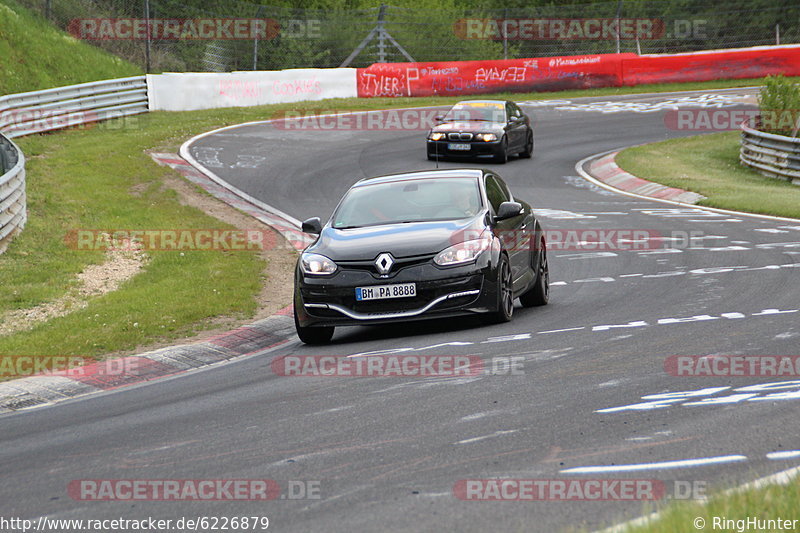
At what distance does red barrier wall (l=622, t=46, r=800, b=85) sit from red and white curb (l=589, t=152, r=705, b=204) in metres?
14.8

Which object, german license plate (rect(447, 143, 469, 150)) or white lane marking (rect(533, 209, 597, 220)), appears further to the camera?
german license plate (rect(447, 143, 469, 150))

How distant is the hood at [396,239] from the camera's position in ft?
33.7

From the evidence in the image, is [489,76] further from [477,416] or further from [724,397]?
[477,416]

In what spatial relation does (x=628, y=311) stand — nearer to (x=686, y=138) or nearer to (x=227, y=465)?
(x=227, y=465)

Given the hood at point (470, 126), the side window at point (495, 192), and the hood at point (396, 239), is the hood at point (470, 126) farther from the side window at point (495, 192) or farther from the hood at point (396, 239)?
the hood at point (396, 239)

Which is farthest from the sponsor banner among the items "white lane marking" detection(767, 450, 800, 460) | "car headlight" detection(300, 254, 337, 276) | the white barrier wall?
the white barrier wall

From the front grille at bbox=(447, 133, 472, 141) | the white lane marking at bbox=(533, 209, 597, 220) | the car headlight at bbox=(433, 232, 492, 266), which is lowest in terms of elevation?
the white lane marking at bbox=(533, 209, 597, 220)

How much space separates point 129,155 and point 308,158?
476cm

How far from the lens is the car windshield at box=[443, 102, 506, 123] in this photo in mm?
28844

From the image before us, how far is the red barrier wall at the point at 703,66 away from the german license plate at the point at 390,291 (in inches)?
1382

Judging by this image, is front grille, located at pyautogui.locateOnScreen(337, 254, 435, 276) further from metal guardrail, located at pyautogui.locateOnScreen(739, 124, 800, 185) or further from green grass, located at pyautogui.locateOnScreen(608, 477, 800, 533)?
metal guardrail, located at pyautogui.locateOnScreen(739, 124, 800, 185)

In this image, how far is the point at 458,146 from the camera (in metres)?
28.2

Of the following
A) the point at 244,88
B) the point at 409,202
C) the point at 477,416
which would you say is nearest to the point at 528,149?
the point at 244,88

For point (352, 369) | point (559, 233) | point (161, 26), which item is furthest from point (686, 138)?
point (352, 369)
